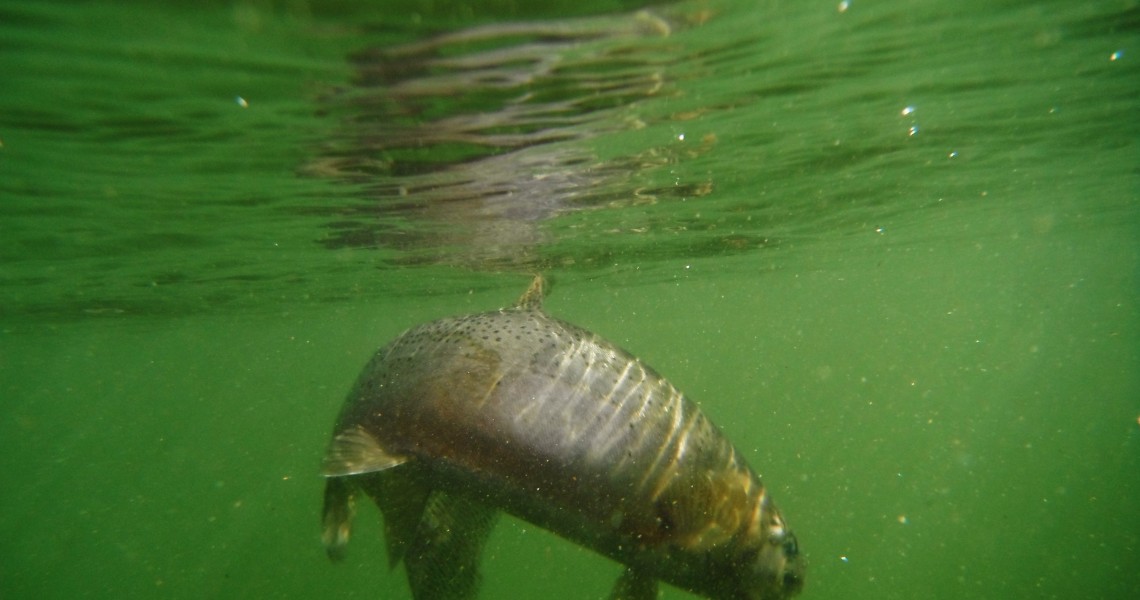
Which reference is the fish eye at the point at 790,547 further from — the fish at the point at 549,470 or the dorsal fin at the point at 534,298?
the dorsal fin at the point at 534,298

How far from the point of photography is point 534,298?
20.9ft

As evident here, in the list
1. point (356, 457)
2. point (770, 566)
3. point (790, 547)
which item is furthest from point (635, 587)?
point (356, 457)

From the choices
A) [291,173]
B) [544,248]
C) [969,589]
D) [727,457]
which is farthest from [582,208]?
[969,589]

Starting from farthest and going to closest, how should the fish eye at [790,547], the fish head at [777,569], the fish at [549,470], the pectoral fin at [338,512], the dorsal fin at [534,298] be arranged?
the dorsal fin at [534,298], the pectoral fin at [338,512], the fish eye at [790,547], the fish head at [777,569], the fish at [549,470]

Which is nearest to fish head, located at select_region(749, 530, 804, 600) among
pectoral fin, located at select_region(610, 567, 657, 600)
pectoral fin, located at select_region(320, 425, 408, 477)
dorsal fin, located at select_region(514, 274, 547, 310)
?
pectoral fin, located at select_region(610, 567, 657, 600)

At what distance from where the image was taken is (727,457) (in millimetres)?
4805

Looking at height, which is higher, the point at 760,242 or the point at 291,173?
the point at 291,173

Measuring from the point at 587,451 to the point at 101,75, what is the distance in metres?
5.97

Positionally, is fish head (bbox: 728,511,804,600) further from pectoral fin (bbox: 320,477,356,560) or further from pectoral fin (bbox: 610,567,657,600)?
pectoral fin (bbox: 320,477,356,560)

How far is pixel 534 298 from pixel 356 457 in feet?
8.60

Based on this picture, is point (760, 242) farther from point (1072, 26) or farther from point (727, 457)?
point (727, 457)

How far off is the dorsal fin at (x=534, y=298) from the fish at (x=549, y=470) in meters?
1.08

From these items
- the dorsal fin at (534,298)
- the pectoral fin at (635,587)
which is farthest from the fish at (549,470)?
the dorsal fin at (534,298)

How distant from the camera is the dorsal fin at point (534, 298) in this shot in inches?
239
